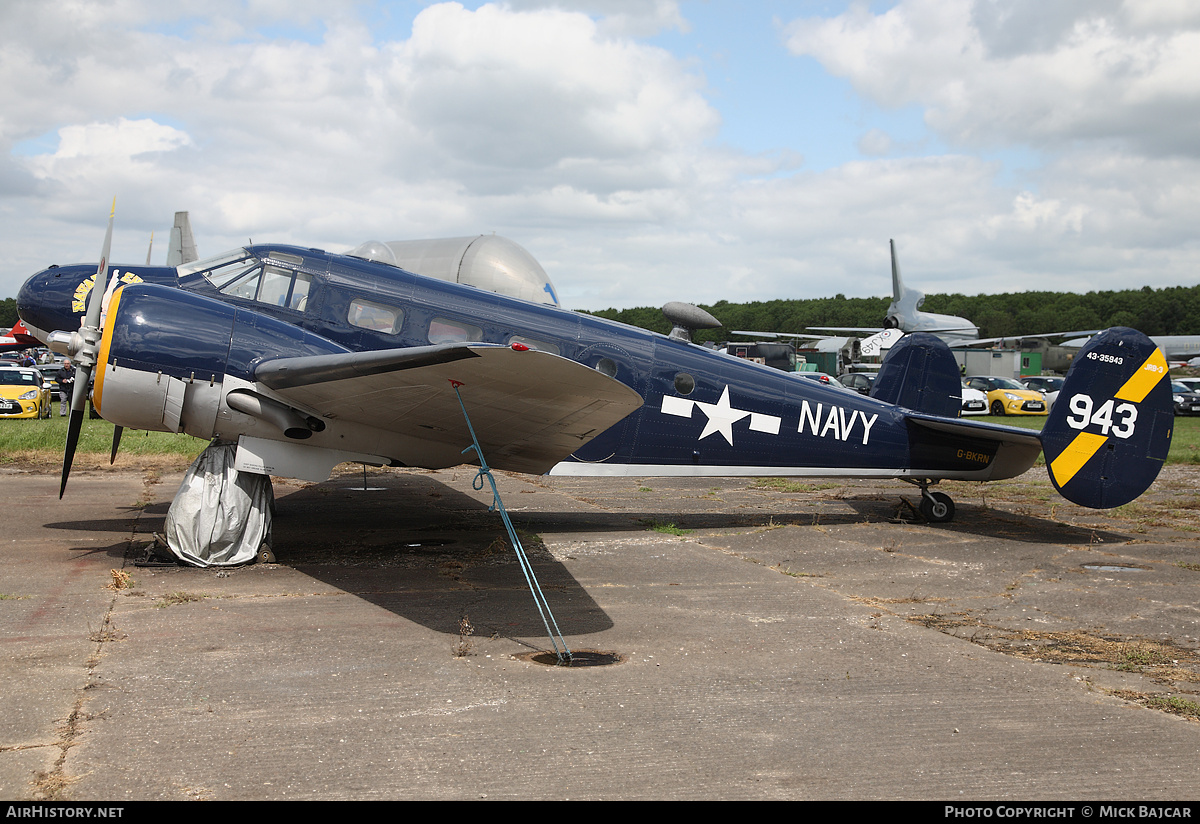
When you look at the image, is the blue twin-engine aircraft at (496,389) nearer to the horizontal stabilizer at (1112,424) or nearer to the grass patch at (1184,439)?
the horizontal stabilizer at (1112,424)

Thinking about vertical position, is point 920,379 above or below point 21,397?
above

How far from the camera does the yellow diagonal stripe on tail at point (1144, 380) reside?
1011 cm

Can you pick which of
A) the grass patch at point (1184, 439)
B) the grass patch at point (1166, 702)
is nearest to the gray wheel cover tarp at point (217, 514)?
the grass patch at point (1166, 702)

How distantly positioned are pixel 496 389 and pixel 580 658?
221cm

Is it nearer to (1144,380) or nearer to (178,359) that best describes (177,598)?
(178,359)

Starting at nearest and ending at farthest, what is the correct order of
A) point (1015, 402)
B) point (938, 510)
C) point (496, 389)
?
1. point (496, 389)
2. point (938, 510)
3. point (1015, 402)

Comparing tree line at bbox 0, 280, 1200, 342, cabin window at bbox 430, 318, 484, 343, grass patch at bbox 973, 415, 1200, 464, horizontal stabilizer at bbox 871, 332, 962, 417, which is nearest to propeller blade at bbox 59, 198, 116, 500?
cabin window at bbox 430, 318, 484, 343

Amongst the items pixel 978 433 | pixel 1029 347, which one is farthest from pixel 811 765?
pixel 1029 347

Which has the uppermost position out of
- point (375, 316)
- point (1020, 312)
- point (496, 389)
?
point (1020, 312)

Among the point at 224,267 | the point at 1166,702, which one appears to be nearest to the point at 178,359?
the point at 224,267

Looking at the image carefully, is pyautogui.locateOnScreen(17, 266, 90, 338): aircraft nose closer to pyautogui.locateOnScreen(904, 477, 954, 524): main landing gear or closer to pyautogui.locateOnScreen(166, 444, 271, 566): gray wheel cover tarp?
pyautogui.locateOnScreen(166, 444, 271, 566): gray wheel cover tarp

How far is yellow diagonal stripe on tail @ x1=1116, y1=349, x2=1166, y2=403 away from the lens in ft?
33.2

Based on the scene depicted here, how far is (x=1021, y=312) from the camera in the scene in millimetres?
114562

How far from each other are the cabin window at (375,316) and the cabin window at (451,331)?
0.38 meters
